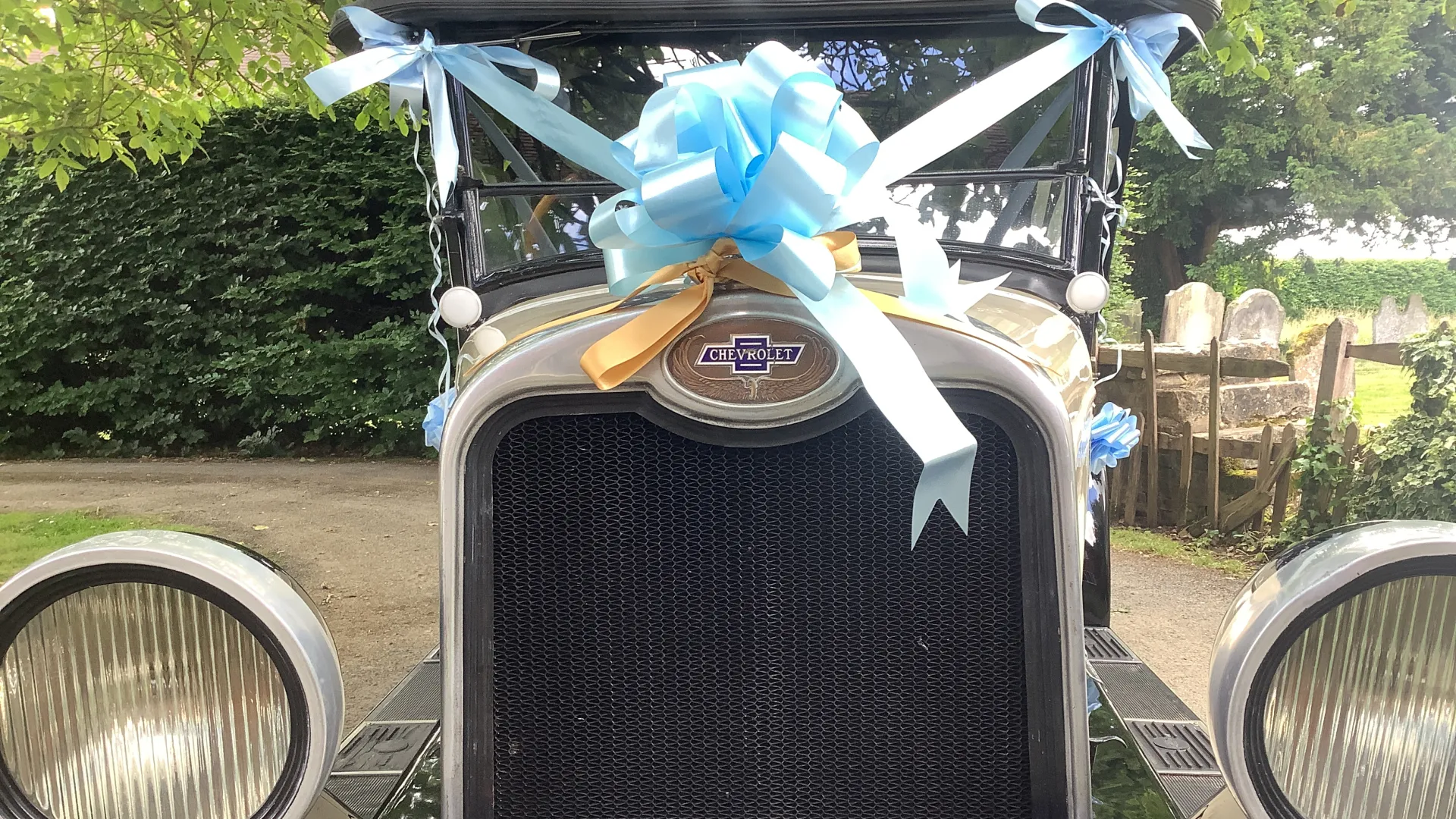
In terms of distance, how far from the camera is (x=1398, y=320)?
768cm

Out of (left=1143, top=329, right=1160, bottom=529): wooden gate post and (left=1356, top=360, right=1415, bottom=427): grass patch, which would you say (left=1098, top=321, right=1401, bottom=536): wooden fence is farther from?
(left=1356, top=360, right=1415, bottom=427): grass patch

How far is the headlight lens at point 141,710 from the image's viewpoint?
1.45m

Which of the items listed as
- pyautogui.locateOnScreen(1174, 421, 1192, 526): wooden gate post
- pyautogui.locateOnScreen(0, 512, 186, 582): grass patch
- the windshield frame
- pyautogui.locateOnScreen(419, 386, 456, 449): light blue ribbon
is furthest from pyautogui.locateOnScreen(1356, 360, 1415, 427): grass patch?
pyautogui.locateOnScreen(0, 512, 186, 582): grass patch

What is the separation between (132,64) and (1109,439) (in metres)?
5.06

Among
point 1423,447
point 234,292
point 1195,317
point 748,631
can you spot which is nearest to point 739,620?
point 748,631

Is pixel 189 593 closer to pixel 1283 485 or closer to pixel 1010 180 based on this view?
pixel 1010 180

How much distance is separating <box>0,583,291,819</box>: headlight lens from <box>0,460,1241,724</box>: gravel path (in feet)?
8.09

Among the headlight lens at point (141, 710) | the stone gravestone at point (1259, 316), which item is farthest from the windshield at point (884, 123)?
the stone gravestone at point (1259, 316)

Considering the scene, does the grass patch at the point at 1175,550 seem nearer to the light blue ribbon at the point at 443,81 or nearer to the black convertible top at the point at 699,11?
the black convertible top at the point at 699,11

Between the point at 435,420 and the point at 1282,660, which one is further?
the point at 435,420

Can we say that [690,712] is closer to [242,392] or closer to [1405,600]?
[1405,600]

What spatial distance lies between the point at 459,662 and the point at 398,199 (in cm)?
727

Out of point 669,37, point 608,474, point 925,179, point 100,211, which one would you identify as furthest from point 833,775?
point 100,211

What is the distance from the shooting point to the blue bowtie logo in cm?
143
